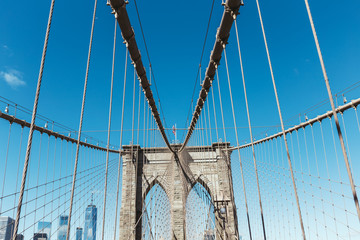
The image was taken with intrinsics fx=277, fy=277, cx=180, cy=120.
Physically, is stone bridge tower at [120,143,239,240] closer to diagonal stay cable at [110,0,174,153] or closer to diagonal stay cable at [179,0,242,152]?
diagonal stay cable at [179,0,242,152]

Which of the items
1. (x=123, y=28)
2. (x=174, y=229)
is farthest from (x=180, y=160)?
(x=123, y=28)

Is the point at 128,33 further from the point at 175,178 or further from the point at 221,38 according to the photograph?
the point at 175,178

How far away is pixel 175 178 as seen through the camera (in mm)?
16984

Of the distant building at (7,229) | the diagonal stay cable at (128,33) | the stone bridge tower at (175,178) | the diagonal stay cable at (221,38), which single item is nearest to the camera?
the diagonal stay cable at (128,33)

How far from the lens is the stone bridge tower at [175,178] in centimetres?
1561

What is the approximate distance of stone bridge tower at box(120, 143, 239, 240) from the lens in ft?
51.2

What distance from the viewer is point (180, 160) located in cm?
1656

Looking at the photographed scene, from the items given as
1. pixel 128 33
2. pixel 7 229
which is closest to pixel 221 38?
pixel 128 33

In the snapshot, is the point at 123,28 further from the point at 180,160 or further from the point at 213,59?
the point at 180,160

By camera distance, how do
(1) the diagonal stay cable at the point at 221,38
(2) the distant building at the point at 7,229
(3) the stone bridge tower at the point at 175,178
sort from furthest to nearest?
(3) the stone bridge tower at the point at 175,178 → (2) the distant building at the point at 7,229 → (1) the diagonal stay cable at the point at 221,38

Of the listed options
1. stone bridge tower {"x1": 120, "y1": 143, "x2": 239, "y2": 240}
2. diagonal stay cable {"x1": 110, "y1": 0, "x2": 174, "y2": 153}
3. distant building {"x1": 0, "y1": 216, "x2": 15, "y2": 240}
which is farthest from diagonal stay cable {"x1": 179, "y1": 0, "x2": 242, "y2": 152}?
stone bridge tower {"x1": 120, "y1": 143, "x2": 239, "y2": 240}

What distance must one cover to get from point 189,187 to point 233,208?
9.70 ft

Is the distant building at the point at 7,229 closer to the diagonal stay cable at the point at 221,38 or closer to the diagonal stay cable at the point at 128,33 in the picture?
the diagonal stay cable at the point at 128,33

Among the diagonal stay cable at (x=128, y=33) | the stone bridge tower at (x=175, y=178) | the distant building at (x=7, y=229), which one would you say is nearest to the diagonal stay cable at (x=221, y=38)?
the diagonal stay cable at (x=128, y=33)
